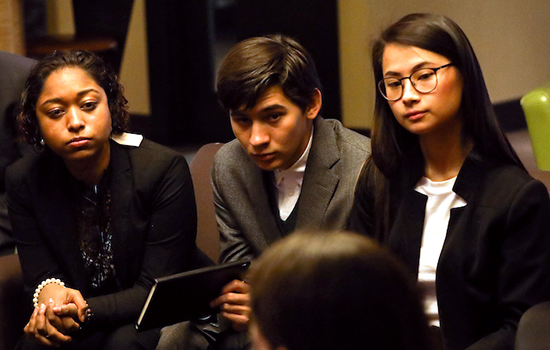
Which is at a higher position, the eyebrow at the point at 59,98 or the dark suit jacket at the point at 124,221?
the eyebrow at the point at 59,98

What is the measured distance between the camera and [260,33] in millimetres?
5324

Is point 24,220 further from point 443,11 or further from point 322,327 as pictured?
point 443,11

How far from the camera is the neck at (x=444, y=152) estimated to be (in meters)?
1.79

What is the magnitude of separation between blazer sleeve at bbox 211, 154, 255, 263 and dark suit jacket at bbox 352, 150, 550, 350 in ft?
2.05

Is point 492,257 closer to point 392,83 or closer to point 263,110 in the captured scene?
point 392,83

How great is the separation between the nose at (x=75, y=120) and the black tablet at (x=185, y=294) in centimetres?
59

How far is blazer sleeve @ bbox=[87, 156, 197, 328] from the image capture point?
2.24 m

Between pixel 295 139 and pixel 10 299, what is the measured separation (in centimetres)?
104

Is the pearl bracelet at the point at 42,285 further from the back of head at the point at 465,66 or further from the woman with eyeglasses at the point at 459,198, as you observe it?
the back of head at the point at 465,66

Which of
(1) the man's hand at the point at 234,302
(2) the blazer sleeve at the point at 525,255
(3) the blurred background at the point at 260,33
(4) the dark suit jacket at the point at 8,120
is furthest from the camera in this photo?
(3) the blurred background at the point at 260,33

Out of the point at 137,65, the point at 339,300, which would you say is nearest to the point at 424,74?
the point at 339,300

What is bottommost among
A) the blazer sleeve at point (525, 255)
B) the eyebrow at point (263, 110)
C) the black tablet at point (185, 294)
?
the black tablet at point (185, 294)

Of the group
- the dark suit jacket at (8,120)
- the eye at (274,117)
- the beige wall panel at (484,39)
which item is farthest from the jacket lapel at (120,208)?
the beige wall panel at (484,39)

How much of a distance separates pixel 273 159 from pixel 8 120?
3.94ft
